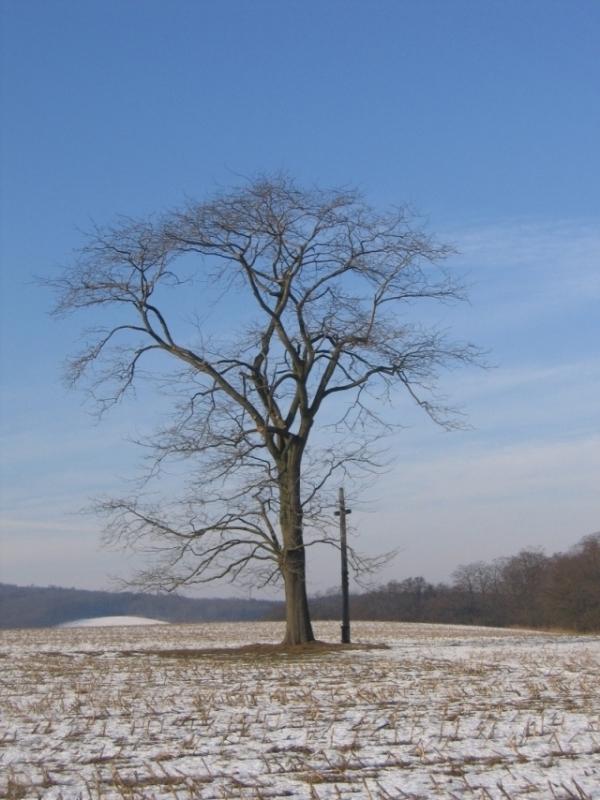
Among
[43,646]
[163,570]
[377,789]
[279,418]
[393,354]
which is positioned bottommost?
[377,789]

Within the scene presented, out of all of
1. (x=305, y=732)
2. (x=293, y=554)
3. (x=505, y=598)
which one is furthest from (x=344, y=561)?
(x=505, y=598)

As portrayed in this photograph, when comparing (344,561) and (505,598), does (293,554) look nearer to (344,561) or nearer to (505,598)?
(344,561)

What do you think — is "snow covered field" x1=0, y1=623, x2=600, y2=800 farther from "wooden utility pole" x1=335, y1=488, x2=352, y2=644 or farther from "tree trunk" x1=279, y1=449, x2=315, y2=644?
"wooden utility pole" x1=335, y1=488, x2=352, y2=644

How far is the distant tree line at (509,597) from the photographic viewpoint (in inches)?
3063

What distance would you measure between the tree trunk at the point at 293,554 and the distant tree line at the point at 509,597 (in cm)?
5251

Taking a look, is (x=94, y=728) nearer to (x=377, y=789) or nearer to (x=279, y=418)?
(x=377, y=789)

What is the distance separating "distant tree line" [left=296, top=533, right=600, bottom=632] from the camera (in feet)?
255

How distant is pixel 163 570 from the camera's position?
19641 mm

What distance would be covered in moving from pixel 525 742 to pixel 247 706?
3.40 metres

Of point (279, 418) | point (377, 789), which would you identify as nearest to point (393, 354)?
point (279, 418)

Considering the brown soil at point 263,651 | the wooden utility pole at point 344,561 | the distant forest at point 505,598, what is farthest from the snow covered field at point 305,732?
the distant forest at point 505,598

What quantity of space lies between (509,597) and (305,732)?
98.1 m

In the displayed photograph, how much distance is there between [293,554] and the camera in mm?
19844

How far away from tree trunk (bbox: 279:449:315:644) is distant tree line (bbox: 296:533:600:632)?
52508 millimetres
